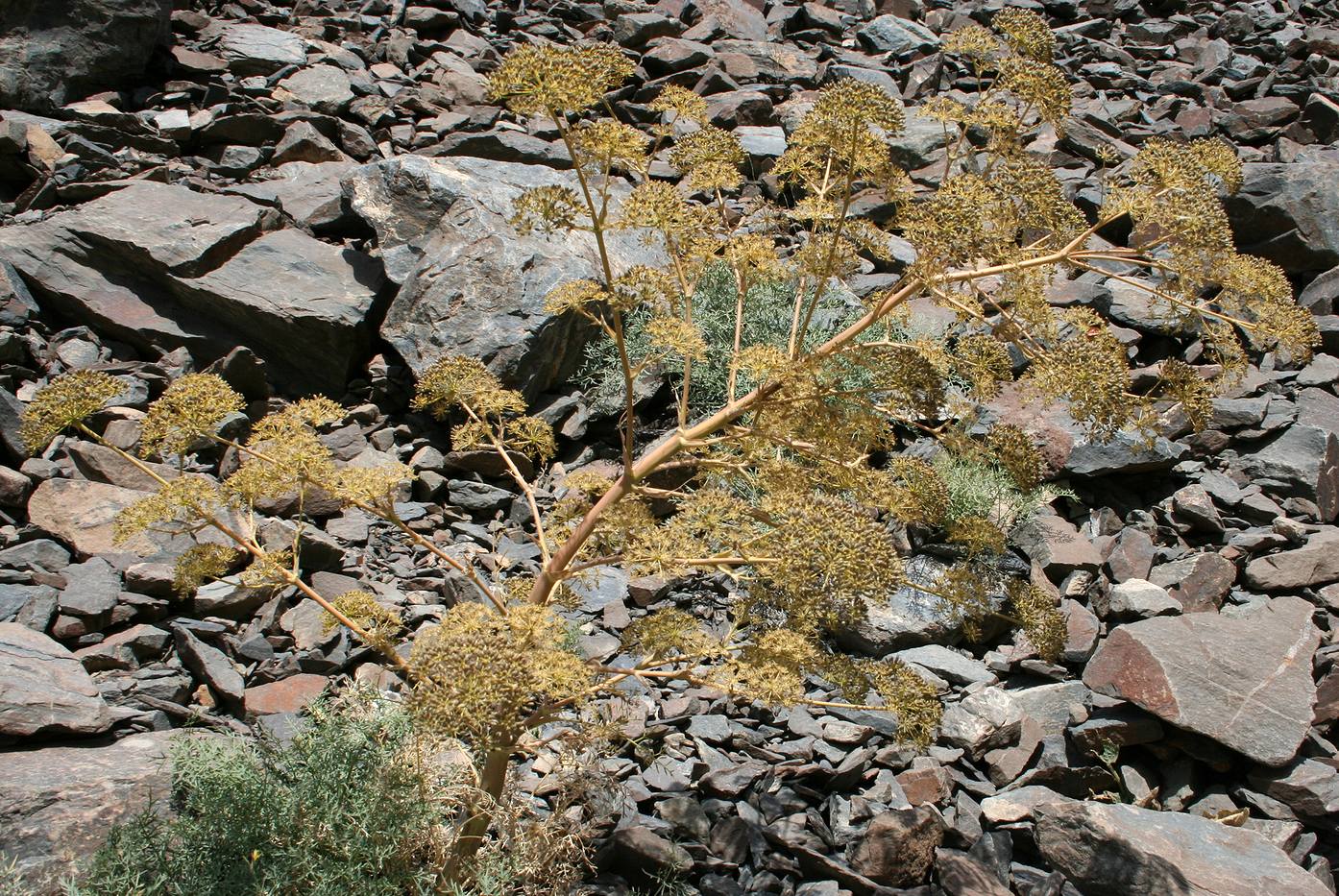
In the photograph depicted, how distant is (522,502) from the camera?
6.49 m

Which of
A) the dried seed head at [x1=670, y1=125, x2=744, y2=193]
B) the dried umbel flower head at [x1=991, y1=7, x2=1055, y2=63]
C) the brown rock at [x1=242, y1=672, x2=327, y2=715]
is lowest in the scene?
the brown rock at [x1=242, y1=672, x2=327, y2=715]

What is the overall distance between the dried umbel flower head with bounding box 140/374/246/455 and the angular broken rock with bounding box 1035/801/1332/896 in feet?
12.4

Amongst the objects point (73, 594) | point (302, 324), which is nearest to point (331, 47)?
point (302, 324)

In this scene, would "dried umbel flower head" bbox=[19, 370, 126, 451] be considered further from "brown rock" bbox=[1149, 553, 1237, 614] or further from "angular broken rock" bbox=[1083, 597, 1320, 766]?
"brown rock" bbox=[1149, 553, 1237, 614]

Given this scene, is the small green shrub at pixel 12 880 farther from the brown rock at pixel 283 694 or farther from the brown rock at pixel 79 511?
the brown rock at pixel 79 511

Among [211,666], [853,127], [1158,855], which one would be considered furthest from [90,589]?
[1158,855]

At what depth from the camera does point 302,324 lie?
6.96 m

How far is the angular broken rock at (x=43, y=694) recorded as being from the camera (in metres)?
3.94

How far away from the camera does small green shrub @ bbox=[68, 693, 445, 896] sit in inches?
130

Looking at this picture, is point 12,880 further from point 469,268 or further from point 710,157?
point 469,268

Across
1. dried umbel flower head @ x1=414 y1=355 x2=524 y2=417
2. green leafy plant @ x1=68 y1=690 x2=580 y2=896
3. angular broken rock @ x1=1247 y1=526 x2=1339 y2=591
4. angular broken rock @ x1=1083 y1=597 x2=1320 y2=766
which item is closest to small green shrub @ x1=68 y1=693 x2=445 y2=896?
green leafy plant @ x1=68 y1=690 x2=580 y2=896

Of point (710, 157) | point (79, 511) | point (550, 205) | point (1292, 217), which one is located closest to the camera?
point (550, 205)

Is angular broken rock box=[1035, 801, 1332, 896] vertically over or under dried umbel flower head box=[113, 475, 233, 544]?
under

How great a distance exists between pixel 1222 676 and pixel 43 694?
17.5ft
